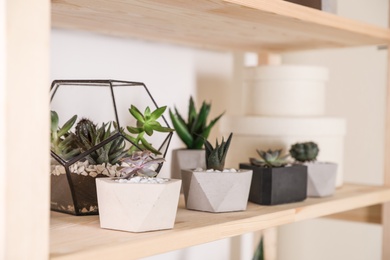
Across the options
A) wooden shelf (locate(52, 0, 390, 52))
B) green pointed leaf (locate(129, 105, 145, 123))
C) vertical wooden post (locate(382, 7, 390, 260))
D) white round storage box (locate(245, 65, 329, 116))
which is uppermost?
wooden shelf (locate(52, 0, 390, 52))

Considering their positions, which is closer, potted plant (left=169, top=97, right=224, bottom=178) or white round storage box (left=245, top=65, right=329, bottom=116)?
potted plant (left=169, top=97, right=224, bottom=178)

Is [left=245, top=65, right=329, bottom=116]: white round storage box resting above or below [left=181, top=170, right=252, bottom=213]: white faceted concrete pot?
above

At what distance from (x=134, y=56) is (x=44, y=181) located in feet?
1.94

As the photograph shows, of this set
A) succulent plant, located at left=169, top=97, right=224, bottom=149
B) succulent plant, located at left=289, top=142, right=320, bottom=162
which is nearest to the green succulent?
succulent plant, located at left=169, top=97, right=224, bottom=149

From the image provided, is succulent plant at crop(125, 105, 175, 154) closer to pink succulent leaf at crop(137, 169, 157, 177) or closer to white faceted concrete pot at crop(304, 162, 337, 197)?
pink succulent leaf at crop(137, 169, 157, 177)

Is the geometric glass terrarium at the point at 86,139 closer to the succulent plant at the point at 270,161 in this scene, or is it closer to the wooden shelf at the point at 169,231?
the wooden shelf at the point at 169,231

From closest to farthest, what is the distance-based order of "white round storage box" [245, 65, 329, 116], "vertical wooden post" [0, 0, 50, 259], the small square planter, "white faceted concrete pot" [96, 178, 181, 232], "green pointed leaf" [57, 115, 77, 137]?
"vertical wooden post" [0, 0, 50, 259] < "white faceted concrete pot" [96, 178, 181, 232] < "green pointed leaf" [57, 115, 77, 137] < the small square planter < "white round storage box" [245, 65, 329, 116]

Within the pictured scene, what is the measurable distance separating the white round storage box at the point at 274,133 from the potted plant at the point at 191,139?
0.08m

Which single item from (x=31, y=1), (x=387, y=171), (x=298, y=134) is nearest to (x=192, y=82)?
(x=298, y=134)

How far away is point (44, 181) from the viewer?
0.54 meters

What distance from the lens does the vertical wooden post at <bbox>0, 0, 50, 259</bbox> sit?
1.68 feet

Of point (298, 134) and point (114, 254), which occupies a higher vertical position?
point (298, 134)

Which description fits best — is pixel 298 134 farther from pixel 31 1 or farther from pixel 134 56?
pixel 31 1

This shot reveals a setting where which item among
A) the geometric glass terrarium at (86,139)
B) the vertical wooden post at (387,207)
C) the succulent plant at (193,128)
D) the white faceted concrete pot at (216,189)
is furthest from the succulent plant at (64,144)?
the vertical wooden post at (387,207)
